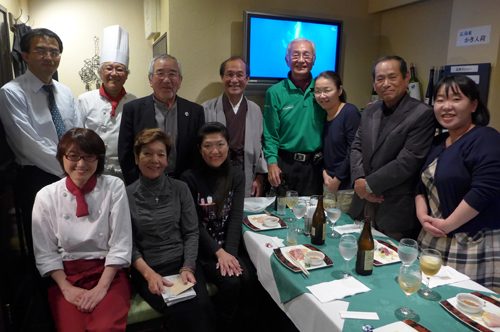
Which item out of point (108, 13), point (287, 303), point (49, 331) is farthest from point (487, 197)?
point (108, 13)

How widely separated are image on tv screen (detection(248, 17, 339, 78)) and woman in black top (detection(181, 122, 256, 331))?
4.19 feet

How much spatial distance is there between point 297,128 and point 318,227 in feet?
3.71

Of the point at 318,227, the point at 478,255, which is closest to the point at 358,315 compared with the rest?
the point at 318,227

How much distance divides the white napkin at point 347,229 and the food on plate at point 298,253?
339 millimetres

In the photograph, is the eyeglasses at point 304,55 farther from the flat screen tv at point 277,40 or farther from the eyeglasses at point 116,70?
the eyeglasses at point 116,70

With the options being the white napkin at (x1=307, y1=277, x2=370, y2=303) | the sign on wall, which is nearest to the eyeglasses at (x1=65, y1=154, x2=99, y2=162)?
the white napkin at (x1=307, y1=277, x2=370, y2=303)

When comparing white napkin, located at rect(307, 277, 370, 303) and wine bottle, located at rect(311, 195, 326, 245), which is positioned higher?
wine bottle, located at rect(311, 195, 326, 245)

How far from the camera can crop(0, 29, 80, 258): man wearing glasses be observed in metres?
1.96

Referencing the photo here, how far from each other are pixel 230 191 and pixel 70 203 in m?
0.88

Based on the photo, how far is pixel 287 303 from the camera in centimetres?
139

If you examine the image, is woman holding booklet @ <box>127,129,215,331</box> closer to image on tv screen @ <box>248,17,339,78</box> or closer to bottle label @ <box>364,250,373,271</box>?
bottle label @ <box>364,250,373,271</box>

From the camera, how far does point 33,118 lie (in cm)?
203

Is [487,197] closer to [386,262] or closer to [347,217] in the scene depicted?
[386,262]

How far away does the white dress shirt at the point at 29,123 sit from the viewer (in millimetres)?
1947
